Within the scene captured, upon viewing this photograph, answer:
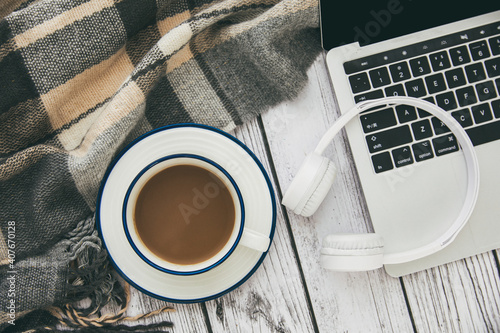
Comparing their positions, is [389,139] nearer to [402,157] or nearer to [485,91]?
[402,157]

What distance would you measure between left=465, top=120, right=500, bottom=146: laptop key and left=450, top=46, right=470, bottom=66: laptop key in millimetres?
100

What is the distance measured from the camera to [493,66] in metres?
0.62

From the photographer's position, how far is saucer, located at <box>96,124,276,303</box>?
0.57 metres

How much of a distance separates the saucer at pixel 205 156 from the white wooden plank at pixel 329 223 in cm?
8

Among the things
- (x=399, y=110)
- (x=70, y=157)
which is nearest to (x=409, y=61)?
(x=399, y=110)

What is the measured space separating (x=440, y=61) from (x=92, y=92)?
0.53 meters

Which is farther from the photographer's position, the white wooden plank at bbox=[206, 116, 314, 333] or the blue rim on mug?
the white wooden plank at bbox=[206, 116, 314, 333]

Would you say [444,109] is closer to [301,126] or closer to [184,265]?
[301,126]

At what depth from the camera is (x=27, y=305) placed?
0.60 m

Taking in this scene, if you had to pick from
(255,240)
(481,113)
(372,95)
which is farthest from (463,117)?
(255,240)

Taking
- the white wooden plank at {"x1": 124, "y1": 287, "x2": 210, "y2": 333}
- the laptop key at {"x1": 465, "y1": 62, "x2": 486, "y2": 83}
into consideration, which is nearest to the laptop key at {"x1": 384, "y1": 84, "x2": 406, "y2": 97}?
the laptop key at {"x1": 465, "y1": 62, "x2": 486, "y2": 83}

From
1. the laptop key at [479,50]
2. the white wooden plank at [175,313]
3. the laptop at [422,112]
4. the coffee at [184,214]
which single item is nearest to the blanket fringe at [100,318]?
the white wooden plank at [175,313]

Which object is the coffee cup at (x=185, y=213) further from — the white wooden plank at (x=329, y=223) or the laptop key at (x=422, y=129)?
the laptop key at (x=422, y=129)

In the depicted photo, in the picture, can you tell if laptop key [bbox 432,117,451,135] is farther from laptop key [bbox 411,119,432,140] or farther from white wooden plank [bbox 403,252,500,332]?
white wooden plank [bbox 403,252,500,332]
